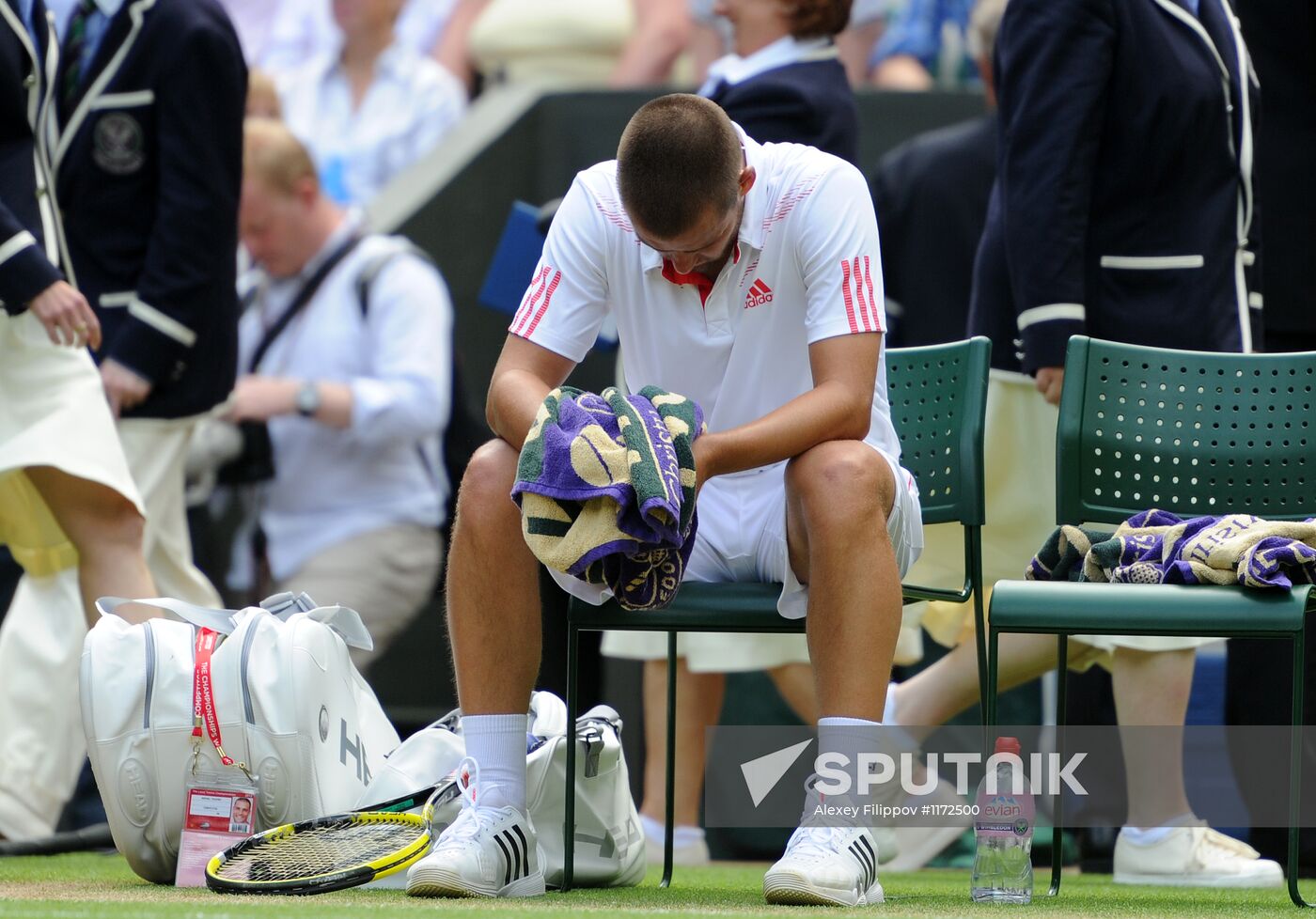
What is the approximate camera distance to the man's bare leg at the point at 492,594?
367 cm

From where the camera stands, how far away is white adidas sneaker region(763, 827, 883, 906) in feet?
11.2

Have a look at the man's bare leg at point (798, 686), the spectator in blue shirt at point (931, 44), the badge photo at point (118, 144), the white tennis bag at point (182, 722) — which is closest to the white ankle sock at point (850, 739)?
the white tennis bag at point (182, 722)

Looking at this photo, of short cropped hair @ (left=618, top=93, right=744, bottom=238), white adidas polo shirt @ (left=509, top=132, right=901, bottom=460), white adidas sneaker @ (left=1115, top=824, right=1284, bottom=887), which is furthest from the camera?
white adidas sneaker @ (left=1115, top=824, right=1284, bottom=887)

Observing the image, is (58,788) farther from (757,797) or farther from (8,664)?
(757,797)

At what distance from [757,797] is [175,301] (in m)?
2.10

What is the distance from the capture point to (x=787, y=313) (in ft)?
12.8

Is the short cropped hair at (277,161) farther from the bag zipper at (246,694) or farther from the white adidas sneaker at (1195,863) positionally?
the white adidas sneaker at (1195,863)

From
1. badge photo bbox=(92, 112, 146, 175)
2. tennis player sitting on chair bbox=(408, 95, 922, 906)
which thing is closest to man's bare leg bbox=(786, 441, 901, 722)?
tennis player sitting on chair bbox=(408, 95, 922, 906)

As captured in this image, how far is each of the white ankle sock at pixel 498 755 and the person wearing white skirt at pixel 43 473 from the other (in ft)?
4.31

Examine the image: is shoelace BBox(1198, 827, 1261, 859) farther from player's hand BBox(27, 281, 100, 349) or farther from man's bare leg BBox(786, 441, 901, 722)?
player's hand BBox(27, 281, 100, 349)

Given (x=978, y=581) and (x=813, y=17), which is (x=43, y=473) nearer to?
(x=978, y=581)

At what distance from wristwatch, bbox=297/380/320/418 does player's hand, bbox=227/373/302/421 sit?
0.05 ft

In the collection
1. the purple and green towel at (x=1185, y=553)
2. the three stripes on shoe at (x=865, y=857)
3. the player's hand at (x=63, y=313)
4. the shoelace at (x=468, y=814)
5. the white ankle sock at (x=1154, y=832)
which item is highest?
the player's hand at (x=63, y=313)

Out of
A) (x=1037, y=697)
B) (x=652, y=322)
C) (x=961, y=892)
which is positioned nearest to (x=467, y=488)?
(x=652, y=322)
